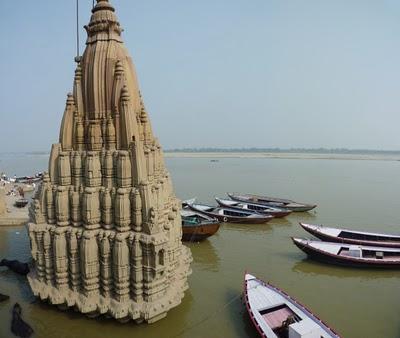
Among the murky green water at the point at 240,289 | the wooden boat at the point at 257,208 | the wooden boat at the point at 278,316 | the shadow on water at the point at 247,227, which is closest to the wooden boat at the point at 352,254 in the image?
the murky green water at the point at 240,289

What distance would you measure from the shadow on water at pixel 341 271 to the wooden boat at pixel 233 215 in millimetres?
8791

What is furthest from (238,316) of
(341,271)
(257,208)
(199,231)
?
(257,208)

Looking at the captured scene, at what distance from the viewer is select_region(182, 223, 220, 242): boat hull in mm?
21391

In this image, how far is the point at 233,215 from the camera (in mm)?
29469

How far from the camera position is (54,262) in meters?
11.2

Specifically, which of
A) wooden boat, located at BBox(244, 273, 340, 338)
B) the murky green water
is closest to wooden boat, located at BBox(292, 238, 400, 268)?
the murky green water

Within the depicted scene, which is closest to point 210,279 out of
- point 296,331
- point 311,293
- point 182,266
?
point 182,266

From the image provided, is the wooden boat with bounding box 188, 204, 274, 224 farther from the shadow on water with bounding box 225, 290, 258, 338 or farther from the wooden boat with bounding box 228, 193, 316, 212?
the shadow on water with bounding box 225, 290, 258, 338

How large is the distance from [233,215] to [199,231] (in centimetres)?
848

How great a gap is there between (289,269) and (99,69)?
1360cm

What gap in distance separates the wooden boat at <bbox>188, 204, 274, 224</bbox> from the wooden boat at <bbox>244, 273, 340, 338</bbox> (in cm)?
1314

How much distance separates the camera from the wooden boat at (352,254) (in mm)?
17541

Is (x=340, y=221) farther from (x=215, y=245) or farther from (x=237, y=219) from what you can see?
(x=215, y=245)

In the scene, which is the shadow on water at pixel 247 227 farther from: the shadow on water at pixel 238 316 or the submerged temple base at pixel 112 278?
the submerged temple base at pixel 112 278
